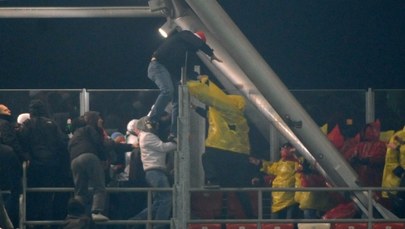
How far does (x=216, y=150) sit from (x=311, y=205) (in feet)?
5.30

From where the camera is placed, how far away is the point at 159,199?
16.7 m

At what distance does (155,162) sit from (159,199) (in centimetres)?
54

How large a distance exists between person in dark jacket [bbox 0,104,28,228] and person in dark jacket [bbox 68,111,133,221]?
729 millimetres

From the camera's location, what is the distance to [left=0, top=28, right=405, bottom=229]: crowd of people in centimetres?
1605

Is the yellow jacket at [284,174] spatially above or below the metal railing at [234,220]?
above

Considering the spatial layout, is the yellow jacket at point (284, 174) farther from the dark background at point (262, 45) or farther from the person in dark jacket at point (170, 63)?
the dark background at point (262, 45)

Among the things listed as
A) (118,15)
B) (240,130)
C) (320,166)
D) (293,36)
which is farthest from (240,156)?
(293,36)

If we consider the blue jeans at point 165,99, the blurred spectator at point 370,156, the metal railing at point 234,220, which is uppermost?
the blue jeans at point 165,99

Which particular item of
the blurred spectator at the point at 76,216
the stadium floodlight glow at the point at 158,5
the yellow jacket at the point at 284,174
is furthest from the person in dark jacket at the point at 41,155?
the stadium floodlight glow at the point at 158,5

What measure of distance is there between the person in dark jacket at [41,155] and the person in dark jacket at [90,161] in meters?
0.37

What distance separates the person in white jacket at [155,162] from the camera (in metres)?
16.7

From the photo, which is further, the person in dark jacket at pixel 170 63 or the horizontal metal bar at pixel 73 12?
the horizontal metal bar at pixel 73 12

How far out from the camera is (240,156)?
16.1 m

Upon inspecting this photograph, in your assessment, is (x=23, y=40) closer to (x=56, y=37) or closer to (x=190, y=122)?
(x=56, y=37)
